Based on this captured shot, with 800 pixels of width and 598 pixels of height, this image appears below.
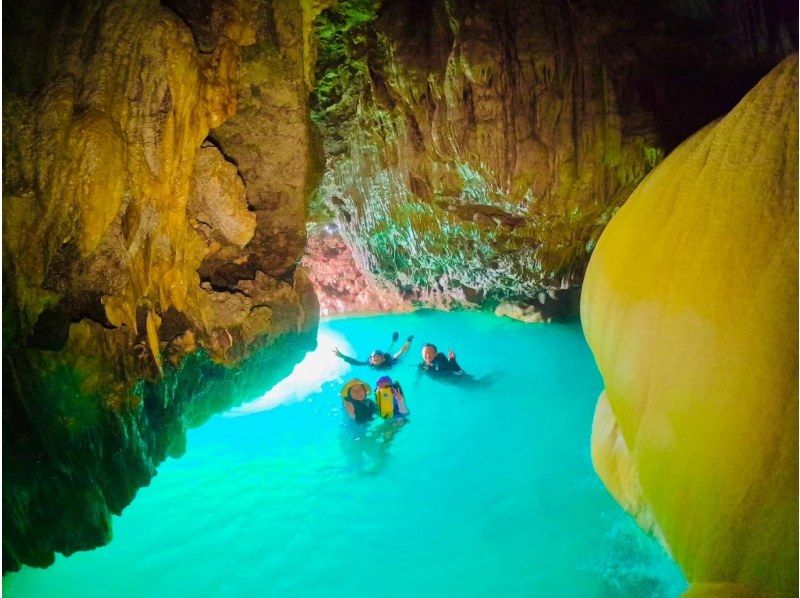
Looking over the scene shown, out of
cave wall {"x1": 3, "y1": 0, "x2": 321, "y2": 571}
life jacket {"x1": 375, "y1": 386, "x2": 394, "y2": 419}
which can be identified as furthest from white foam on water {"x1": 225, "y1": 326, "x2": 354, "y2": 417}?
cave wall {"x1": 3, "y1": 0, "x2": 321, "y2": 571}

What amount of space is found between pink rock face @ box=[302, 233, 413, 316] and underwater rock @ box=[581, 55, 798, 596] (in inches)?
424

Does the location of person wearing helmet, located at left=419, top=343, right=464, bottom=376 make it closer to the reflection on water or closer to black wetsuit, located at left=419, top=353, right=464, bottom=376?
black wetsuit, located at left=419, top=353, right=464, bottom=376

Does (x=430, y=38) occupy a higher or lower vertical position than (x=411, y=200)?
higher

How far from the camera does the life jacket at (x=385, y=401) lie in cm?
718

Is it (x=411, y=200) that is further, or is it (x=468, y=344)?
(x=468, y=344)

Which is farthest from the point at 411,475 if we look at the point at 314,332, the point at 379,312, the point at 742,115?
the point at 379,312

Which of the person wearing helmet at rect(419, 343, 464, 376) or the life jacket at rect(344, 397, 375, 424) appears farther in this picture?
the person wearing helmet at rect(419, 343, 464, 376)

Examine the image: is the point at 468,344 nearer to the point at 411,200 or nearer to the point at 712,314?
the point at 411,200

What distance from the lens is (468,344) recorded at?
11.2 meters

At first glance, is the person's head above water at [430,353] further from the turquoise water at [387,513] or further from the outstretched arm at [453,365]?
the turquoise water at [387,513]

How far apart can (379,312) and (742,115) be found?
12108 millimetres

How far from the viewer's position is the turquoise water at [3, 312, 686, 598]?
14.6 feet

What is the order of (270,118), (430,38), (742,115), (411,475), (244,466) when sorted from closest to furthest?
(742,115)
(270,118)
(430,38)
(411,475)
(244,466)

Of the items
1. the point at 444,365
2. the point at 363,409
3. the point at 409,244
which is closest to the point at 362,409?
the point at 363,409
